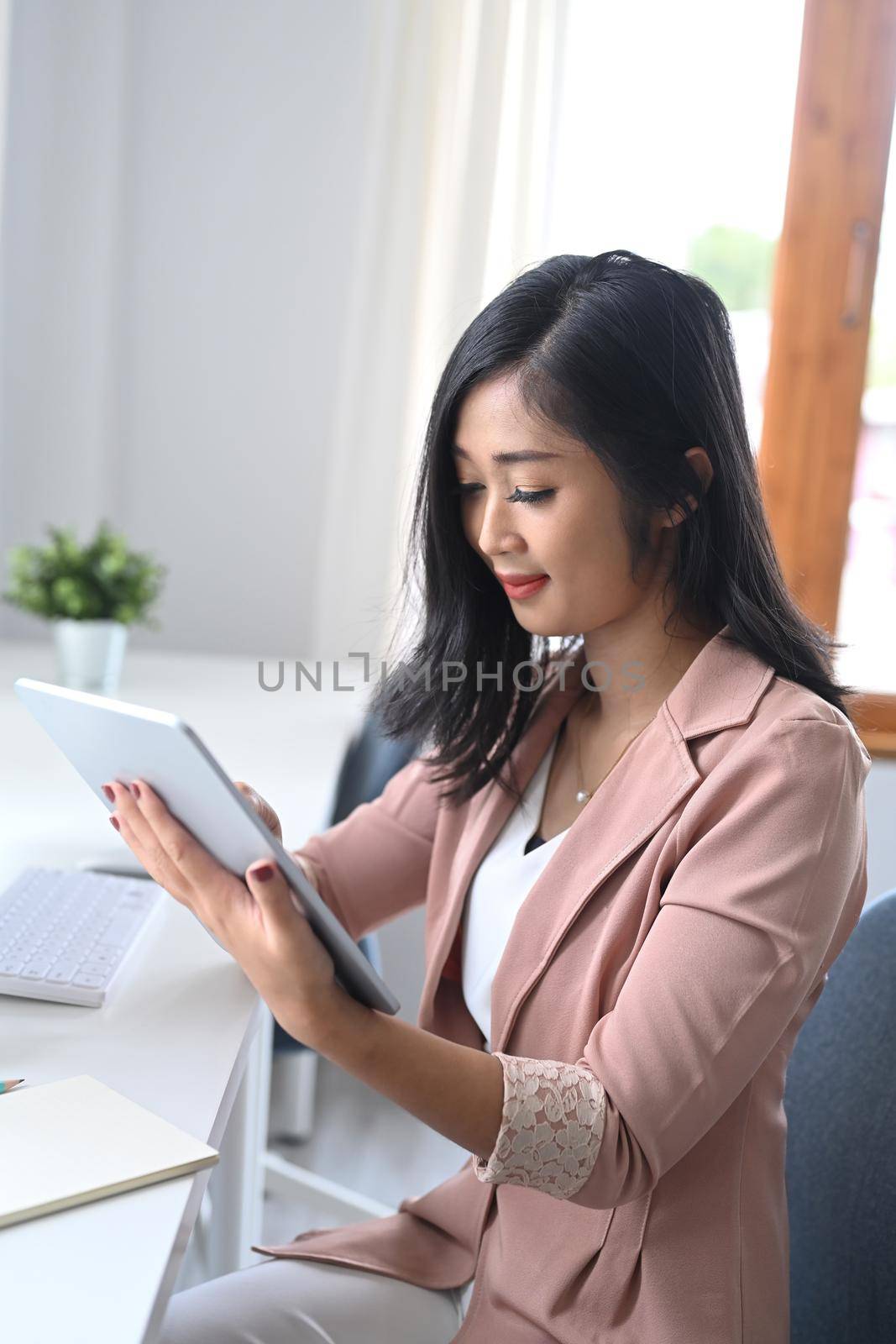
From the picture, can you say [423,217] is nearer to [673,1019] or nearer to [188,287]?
[188,287]

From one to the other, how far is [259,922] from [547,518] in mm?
401

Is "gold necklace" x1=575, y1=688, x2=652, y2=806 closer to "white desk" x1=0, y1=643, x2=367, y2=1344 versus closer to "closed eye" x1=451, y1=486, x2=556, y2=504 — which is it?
"closed eye" x1=451, y1=486, x2=556, y2=504

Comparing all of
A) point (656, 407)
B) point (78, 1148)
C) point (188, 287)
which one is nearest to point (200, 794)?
point (78, 1148)

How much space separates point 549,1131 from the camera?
756mm

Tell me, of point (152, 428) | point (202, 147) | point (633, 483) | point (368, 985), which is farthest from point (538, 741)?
point (202, 147)

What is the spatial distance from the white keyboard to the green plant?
92cm

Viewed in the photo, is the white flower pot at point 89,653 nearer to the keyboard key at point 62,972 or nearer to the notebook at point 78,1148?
the keyboard key at point 62,972

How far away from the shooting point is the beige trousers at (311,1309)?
0.91 metres

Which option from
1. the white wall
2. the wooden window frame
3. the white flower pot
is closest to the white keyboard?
the white flower pot

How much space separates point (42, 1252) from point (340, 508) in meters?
1.95

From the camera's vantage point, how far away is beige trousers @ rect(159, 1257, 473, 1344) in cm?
91

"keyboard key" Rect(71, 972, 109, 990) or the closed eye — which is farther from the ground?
the closed eye

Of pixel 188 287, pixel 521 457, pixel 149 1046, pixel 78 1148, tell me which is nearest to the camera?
pixel 78 1148

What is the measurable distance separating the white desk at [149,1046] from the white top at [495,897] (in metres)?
0.19
